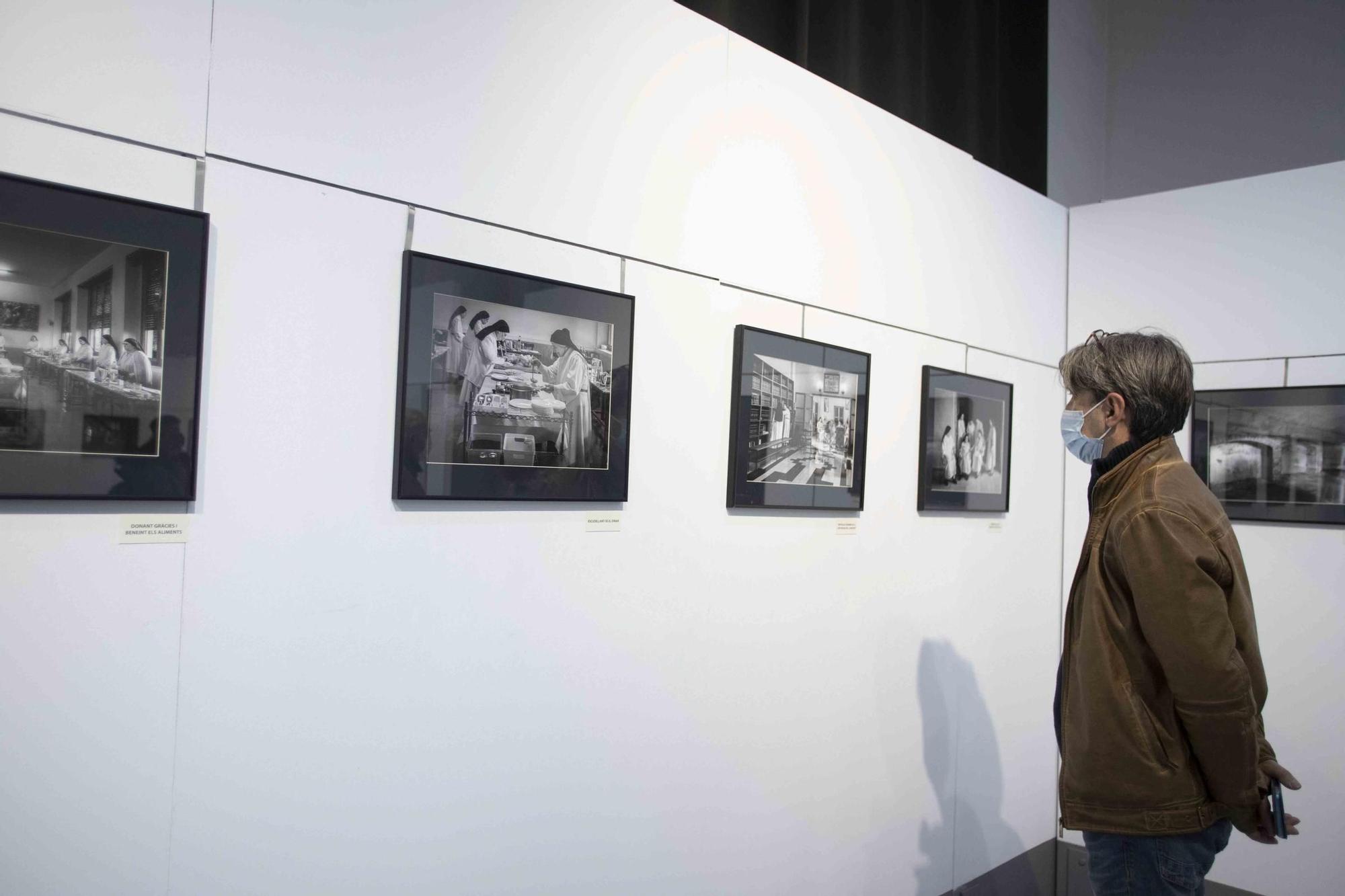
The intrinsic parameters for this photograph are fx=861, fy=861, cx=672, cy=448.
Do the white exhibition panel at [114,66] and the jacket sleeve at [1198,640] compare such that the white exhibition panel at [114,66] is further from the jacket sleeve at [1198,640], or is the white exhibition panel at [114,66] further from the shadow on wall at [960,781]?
the shadow on wall at [960,781]

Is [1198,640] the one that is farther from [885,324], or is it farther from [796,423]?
[885,324]

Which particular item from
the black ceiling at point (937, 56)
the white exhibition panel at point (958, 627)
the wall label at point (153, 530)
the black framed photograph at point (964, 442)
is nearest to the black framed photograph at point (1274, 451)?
the white exhibition panel at point (958, 627)

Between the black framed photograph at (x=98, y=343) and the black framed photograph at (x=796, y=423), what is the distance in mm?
2070

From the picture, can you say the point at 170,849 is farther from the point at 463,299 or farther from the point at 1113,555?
the point at 1113,555

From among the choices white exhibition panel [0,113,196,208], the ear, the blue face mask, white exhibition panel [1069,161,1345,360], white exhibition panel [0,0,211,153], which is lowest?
the blue face mask

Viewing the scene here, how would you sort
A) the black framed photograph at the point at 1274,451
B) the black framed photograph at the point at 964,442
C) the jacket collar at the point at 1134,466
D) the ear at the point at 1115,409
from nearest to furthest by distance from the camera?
the jacket collar at the point at 1134,466
the ear at the point at 1115,409
the black framed photograph at the point at 964,442
the black framed photograph at the point at 1274,451

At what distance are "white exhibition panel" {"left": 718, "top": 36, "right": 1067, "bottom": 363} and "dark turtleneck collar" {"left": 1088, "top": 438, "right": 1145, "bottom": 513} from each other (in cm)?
149

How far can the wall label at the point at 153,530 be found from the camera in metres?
2.14

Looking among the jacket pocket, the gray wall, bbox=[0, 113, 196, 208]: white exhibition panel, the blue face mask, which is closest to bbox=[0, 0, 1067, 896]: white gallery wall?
bbox=[0, 113, 196, 208]: white exhibition panel

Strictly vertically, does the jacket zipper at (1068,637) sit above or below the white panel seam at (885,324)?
below

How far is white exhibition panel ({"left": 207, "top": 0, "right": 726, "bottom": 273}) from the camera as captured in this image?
2373mm

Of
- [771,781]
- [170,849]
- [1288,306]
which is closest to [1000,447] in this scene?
[1288,306]

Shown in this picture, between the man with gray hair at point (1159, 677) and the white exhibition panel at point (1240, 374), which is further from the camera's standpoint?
the white exhibition panel at point (1240, 374)

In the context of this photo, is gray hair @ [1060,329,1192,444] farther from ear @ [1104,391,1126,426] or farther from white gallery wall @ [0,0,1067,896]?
white gallery wall @ [0,0,1067,896]
